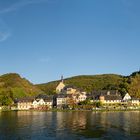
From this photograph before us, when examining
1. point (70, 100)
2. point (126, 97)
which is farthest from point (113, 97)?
point (70, 100)

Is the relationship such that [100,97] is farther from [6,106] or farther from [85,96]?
[6,106]

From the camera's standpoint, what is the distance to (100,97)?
176500 millimetres

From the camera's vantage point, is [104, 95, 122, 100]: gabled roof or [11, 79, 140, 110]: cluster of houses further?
[11, 79, 140, 110]: cluster of houses

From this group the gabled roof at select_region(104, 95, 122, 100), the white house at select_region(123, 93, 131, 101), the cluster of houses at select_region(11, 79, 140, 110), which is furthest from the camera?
the white house at select_region(123, 93, 131, 101)

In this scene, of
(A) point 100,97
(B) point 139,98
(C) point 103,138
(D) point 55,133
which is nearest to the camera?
(C) point 103,138

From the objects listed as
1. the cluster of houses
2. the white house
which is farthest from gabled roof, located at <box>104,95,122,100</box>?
the white house

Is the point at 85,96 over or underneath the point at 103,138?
over

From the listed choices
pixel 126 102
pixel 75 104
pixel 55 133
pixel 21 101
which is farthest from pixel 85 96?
pixel 55 133

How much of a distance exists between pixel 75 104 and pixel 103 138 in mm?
123162

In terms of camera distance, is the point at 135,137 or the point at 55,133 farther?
the point at 55,133

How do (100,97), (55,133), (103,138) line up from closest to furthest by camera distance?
(103,138) → (55,133) → (100,97)

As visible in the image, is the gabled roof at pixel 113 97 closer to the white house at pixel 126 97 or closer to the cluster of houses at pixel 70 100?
the cluster of houses at pixel 70 100

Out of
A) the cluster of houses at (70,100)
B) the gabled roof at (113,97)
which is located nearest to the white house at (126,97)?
the cluster of houses at (70,100)

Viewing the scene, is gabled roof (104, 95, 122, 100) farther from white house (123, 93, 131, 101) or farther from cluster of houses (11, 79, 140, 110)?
white house (123, 93, 131, 101)
